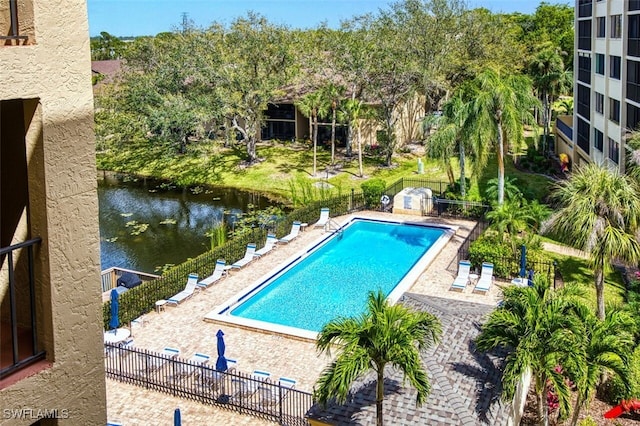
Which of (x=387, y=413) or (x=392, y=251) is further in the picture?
(x=392, y=251)

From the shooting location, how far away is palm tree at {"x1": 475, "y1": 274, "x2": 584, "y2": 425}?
12758 millimetres

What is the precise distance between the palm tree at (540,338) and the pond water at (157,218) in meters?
19.9

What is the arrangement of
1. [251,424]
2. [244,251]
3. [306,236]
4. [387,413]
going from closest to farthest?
1. [387,413]
2. [251,424]
3. [244,251]
4. [306,236]

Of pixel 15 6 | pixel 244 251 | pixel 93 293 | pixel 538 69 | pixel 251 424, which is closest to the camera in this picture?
pixel 15 6

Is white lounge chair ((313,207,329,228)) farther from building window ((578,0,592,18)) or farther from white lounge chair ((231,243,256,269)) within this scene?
building window ((578,0,592,18))

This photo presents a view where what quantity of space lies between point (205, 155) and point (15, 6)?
46252 millimetres

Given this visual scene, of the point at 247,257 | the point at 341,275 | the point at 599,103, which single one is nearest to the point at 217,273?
the point at 247,257

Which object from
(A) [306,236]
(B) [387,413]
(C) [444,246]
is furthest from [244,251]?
(B) [387,413]

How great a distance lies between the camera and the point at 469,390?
14.5m

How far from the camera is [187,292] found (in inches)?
955

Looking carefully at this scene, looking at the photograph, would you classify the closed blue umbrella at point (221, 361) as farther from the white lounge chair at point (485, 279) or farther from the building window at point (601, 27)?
the building window at point (601, 27)

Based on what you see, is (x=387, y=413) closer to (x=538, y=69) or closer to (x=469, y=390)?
(x=469, y=390)

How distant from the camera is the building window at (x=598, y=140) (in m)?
35.1

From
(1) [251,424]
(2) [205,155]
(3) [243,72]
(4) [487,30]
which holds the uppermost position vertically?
(4) [487,30]
